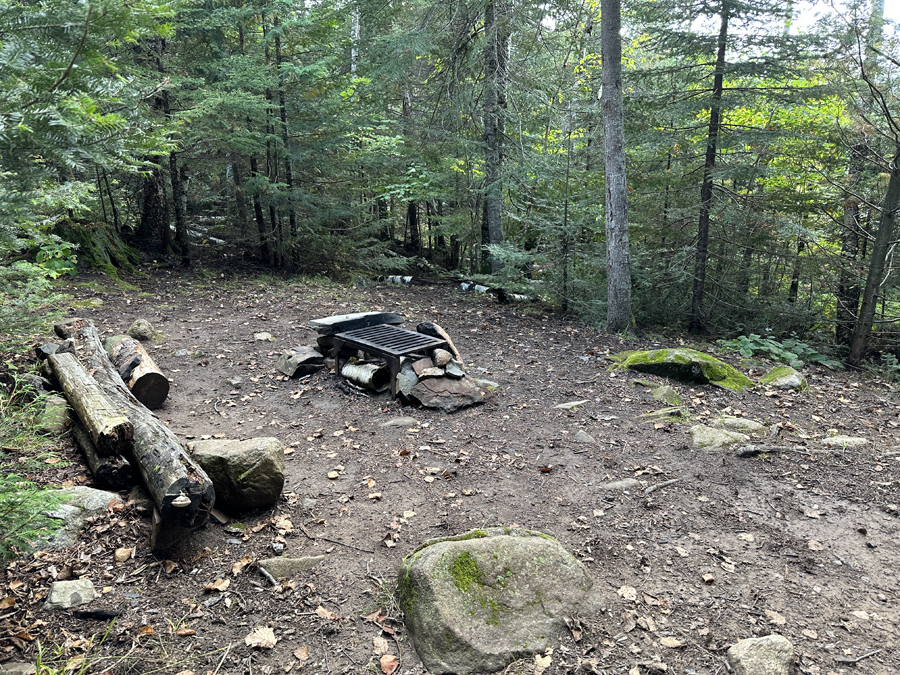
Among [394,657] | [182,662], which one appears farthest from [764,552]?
[182,662]

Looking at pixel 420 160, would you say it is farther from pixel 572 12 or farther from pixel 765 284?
pixel 765 284

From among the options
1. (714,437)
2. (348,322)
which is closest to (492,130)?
(348,322)

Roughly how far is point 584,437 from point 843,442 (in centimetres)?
268

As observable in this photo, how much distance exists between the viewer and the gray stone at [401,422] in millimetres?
5657

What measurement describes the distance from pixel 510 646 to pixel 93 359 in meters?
5.43

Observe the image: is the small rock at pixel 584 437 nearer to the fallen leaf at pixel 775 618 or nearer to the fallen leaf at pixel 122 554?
the fallen leaf at pixel 775 618

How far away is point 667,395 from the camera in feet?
20.7

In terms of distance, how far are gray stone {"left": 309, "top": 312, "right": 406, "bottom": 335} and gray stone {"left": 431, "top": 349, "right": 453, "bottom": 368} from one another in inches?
56.4

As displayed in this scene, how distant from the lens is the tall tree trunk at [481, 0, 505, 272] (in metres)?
11.6

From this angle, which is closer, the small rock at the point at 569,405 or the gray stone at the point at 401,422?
the gray stone at the point at 401,422

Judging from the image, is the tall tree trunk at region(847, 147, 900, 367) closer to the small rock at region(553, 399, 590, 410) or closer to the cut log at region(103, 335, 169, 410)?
the small rock at region(553, 399, 590, 410)

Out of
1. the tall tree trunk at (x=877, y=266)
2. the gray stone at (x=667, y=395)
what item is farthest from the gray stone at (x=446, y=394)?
the tall tree trunk at (x=877, y=266)

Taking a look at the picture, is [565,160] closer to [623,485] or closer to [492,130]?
[492,130]

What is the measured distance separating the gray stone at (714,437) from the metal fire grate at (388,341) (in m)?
3.10
